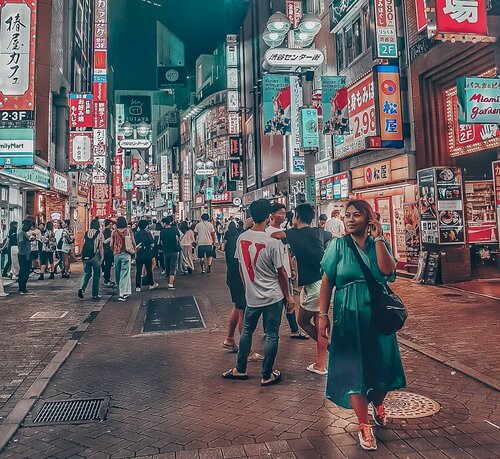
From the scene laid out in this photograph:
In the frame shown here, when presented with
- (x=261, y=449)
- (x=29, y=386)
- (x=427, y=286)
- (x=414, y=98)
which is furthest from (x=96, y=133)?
(x=261, y=449)

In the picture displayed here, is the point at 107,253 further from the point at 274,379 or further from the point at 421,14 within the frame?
the point at 421,14

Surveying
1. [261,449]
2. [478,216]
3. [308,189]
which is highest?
[308,189]

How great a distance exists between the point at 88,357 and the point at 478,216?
11.8 metres

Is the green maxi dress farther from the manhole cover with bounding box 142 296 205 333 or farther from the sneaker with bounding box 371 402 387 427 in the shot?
the manhole cover with bounding box 142 296 205 333

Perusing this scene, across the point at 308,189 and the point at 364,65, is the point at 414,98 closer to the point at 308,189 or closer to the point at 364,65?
the point at 364,65

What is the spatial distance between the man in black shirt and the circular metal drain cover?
1.24m

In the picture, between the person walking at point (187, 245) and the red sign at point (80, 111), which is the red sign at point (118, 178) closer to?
the red sign at point (80, 111)

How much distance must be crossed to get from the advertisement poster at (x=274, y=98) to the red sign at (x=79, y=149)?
10225mm

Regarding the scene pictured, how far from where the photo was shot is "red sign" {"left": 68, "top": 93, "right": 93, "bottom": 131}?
81.0 ft

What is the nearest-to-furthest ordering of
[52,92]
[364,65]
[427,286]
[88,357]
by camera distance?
[88,357] < [427,286] < [364,65] < [52,92]

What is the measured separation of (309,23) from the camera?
15.8 metres

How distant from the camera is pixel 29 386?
211 inches

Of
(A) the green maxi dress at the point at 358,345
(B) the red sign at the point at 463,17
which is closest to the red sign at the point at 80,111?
(B) the red sign at the point at 463,17

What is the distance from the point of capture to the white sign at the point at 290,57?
14992 millimetres
